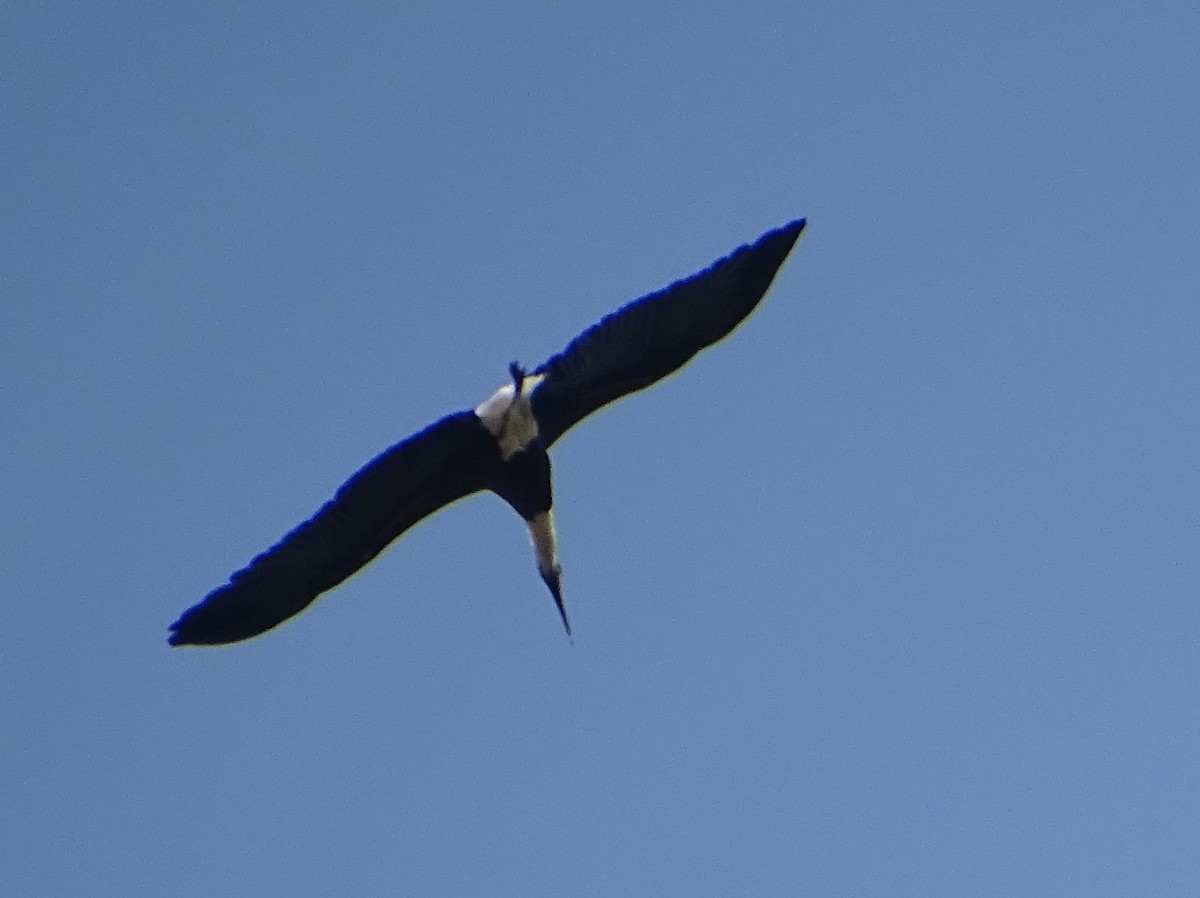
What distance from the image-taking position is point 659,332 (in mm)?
18594

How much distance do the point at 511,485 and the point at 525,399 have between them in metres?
0.86

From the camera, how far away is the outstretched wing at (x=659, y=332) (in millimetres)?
18375

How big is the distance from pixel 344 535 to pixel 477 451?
109cm

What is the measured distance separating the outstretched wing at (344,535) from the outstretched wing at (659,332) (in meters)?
0.67

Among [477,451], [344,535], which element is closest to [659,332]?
[477,451]

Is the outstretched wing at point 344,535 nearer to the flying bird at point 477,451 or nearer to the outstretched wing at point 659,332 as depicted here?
the flying bird at point 477,451

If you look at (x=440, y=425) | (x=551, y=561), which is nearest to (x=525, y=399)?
(x=440, y=425)

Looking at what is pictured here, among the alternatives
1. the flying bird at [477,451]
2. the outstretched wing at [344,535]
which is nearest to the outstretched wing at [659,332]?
the flying bird at [477,451]

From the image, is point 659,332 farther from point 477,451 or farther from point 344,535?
point 344,535

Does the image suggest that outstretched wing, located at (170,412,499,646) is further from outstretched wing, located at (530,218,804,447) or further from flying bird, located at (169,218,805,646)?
outstretched wing, located at (530,218,804,447)

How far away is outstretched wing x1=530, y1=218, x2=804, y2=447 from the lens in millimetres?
18375

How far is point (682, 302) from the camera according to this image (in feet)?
60.4

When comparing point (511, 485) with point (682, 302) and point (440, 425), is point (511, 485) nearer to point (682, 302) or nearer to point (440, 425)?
point (440, 425)

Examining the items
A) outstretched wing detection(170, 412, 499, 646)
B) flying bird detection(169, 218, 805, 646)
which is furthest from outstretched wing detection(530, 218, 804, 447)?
outstretched wing detection(170, 412, 499, 646)
